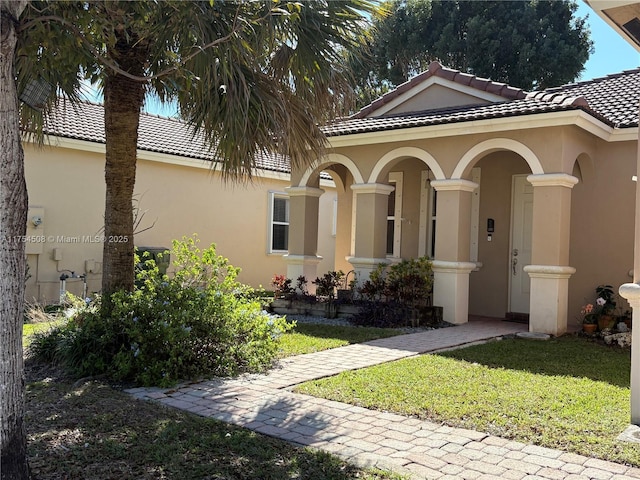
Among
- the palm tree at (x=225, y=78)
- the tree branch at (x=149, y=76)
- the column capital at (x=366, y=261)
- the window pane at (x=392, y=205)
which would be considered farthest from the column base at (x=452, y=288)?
the tree branch at (x=149, y=76)

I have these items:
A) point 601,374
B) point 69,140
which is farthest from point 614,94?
point 69,140

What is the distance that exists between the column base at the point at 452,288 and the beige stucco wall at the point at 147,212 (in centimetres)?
411

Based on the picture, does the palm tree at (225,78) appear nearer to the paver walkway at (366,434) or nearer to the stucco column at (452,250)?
the paver walkway at (366,434)

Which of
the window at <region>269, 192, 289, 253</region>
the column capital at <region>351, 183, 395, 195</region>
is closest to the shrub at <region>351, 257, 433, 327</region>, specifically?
the column capital at <region>351, 183, 395, 195</region>

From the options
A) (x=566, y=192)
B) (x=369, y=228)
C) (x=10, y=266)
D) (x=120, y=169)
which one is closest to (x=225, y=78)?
(x=120, y=169)

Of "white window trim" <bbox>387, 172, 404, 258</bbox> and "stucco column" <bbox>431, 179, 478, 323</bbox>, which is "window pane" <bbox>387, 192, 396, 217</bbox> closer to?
"white window trim" <bbox>387, 172, 404, 258</bbox>

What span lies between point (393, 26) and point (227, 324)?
22.3 metres

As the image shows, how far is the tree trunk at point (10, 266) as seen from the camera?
3480 millimetres

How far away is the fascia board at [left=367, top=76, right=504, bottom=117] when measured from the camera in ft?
41.8

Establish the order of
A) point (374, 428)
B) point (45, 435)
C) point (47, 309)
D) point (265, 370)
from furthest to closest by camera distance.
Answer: point (47, 309), point (265, 370), point (374, 428), point (45, 435)

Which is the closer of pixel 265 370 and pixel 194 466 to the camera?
pixel 194 466

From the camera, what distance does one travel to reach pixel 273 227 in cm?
1825

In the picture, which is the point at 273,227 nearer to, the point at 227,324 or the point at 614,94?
the point at 614,94

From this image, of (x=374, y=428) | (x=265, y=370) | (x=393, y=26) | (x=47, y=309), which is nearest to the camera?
(x=374, y=428)
